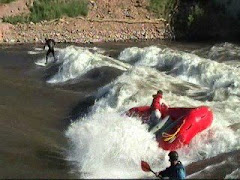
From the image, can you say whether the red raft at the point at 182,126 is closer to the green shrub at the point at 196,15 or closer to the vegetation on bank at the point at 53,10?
the green shrub at the point at 196,15

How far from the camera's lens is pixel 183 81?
20156 millimetres

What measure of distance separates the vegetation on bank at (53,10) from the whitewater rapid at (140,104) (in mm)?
10678

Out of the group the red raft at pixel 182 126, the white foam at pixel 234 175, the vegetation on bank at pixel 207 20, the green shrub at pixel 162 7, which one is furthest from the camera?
the green shrub at pixel 162 7

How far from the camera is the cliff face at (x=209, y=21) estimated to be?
113 ft

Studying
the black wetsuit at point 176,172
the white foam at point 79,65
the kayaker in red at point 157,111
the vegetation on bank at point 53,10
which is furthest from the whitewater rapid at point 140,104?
the vegetation on bank at point 53,10

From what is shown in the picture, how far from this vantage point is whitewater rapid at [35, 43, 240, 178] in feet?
38.5

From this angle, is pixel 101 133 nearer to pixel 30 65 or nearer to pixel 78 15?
pixel 30 65

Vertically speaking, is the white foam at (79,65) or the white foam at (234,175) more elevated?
the white foam at (234,175)

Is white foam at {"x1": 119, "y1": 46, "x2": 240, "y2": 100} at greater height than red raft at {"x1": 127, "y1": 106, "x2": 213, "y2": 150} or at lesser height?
lesser

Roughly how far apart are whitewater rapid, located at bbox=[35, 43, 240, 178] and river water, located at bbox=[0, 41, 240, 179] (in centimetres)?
2

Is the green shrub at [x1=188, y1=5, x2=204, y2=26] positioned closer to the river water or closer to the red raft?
the river water

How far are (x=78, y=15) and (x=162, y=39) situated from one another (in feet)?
22.3

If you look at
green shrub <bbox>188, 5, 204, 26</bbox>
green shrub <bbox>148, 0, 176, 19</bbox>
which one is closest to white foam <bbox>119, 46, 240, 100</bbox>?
green shrub <bbox>188, 5, 204, 26</bbox>

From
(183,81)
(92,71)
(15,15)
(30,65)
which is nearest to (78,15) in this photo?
(15,15)
